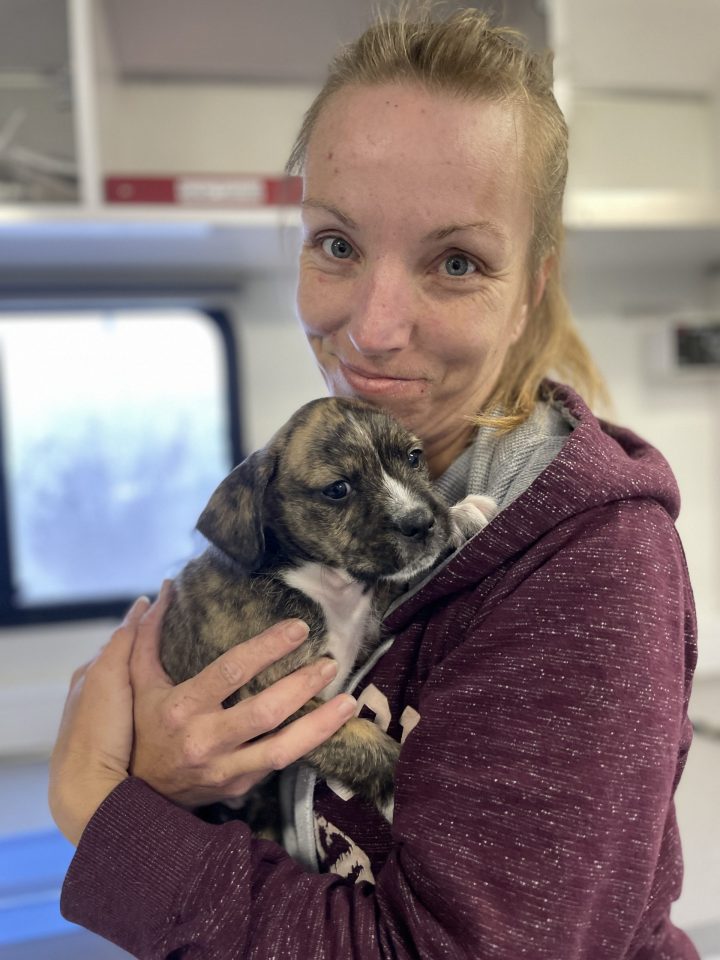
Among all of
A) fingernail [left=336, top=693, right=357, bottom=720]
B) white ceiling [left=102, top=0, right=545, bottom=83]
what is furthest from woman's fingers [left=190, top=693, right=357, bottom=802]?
white ceiling [left=102, top=0, right=545, bottom=83]

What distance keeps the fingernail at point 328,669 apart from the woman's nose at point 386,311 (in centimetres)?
39

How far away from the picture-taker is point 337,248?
37.6 inches

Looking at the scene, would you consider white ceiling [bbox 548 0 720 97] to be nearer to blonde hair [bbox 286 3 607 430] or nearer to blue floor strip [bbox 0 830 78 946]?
blonde hair [bbox 286 3 607 430]

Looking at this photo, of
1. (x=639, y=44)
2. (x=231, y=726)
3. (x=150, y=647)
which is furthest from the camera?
(x=639, y=44)

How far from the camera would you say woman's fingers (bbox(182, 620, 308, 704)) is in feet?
2.99

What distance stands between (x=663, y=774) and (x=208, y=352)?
5.97 ft

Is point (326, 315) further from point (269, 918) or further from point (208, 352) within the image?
point (208, 352)

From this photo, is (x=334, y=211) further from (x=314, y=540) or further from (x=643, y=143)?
(x=643, y=143)

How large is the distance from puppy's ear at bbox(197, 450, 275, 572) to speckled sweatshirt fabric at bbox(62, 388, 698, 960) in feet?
0.89

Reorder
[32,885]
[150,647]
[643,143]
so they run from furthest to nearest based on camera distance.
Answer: [643,143] < [32,885] < [150,647]

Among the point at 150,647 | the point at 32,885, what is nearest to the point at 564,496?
the point at 150,647

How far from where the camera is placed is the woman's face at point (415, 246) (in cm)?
82

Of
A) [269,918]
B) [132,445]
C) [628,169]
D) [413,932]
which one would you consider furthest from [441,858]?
[628,169]

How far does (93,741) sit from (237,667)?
230 millimetres
